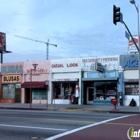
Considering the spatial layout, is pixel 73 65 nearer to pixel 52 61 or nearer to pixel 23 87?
pixel 52 61

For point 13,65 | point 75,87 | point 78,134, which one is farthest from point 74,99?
point 78,134

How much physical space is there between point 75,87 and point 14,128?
20.4 metres

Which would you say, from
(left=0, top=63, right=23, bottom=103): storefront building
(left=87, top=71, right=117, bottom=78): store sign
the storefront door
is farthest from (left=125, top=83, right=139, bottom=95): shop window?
(left=0, top=63, right=23, bottom=103): storefront building

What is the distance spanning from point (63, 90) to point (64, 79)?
1.52 metres

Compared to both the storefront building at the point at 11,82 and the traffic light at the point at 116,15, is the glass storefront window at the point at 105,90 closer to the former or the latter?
the storefront building at the point at 11,82

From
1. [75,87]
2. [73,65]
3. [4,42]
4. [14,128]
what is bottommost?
[14,128]

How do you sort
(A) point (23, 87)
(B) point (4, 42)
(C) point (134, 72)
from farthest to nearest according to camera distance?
(B) point (4, 42) < (A) point (23, 87) < (C) point (134, 72)

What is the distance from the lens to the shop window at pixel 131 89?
2873 centimetres

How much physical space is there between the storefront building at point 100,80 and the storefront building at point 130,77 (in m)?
0.59

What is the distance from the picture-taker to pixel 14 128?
484 inches

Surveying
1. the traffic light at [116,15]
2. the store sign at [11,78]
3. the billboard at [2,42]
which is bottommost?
the store sign at [11,78]

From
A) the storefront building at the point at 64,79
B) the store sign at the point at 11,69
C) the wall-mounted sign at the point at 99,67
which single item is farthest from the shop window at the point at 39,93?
the wall-mounted sign at the point at 99,67

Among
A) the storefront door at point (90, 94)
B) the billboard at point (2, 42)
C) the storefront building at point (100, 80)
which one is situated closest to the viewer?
the storefront building at point (100, 80)

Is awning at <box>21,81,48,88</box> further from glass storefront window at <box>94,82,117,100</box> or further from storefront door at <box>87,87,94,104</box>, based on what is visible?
glass storefront window at <box>94,82,117,100</box>
